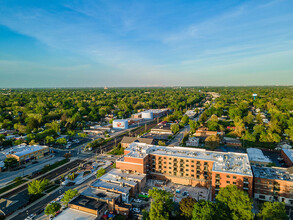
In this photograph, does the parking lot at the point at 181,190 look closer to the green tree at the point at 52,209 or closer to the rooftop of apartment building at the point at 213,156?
the rooftop of apartment building at the point at 213,156

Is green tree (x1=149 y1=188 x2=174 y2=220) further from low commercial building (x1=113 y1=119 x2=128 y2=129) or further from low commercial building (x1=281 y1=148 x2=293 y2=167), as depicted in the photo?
low commercial building (x1=113 y1=119 x2=128 y2=129)

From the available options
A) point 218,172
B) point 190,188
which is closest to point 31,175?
point 190,188

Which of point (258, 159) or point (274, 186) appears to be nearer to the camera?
point (274, 186)

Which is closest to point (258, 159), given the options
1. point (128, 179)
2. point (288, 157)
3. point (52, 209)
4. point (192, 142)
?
point (288, 157)

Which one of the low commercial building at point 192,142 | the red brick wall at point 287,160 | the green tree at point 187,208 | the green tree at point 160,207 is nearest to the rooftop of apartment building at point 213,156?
the green tree at point 187,208

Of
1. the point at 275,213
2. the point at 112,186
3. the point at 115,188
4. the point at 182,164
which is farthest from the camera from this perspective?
the point at 182,164

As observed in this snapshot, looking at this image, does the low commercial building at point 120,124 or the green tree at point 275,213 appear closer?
the green tree at point 275,213

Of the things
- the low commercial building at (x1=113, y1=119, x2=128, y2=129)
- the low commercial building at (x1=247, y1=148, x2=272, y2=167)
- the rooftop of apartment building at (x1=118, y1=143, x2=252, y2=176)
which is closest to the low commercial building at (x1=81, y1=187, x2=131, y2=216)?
the rooftop of apartment building at (x1=118, y1=143, x2=252, y2=176)

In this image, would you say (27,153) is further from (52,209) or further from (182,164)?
(182,164)
